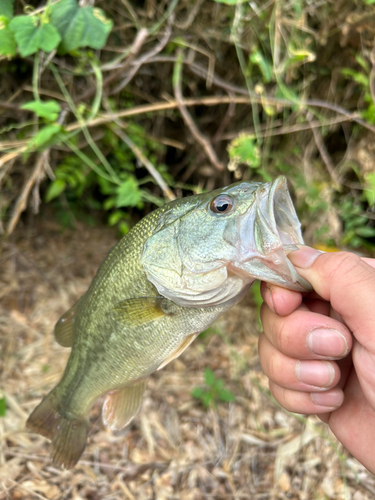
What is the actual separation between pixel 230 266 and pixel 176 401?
5.44 feet

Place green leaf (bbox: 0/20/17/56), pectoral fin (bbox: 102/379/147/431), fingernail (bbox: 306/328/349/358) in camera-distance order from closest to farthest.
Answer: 1. fingernail (bbox: 306/328/349/358)
2. pectoral fin (bbox: 102/379/147/431)
3. green leaf (bbox: 0/20/17/56)

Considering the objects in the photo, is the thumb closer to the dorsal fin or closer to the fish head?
the fish head

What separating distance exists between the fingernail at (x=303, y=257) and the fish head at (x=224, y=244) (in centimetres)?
8

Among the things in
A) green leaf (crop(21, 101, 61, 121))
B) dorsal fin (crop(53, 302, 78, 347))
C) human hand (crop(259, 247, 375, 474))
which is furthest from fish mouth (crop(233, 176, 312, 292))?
green leaf (crop(21, 101, 61, 121))

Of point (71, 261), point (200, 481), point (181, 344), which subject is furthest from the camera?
point (71, 261)

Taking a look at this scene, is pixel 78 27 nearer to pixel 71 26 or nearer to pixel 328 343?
pixel 71 26

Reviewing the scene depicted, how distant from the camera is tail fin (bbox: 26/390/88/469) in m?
1.58

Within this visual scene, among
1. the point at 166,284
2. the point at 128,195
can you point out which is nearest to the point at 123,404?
Answer: the point at 166,284

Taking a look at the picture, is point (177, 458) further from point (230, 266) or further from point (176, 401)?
point (230, 266)

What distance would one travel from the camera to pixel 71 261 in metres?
A: 3.39

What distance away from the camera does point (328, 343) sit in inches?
47.8

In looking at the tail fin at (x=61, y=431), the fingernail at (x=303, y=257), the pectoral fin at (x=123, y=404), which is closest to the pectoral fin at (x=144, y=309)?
the pectoral fin at (x=123, y=404)

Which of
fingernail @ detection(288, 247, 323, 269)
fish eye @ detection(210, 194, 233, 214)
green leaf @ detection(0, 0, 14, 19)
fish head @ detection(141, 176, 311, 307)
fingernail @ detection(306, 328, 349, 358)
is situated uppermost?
green leaf @ detection(0, 0, 14, 19)

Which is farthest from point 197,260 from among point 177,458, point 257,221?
point 177,458
